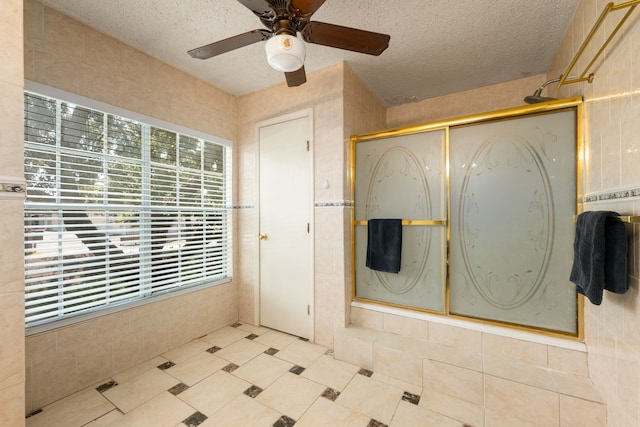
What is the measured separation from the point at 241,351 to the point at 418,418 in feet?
4.82

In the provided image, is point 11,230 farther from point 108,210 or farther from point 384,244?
point 384,244

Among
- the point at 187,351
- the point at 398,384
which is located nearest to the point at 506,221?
the point at 398,384

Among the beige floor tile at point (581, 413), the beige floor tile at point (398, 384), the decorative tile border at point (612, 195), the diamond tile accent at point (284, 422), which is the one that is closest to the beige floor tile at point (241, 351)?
the diamond tile accent at point (284, 422)

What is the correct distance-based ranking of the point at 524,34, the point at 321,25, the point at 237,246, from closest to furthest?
1. the point at 321,25
2. the point at 524,34
3. the point at 237,246

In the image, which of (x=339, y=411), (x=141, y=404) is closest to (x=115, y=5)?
(x=141, y=404)

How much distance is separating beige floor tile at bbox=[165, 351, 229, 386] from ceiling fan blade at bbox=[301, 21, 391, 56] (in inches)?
93.2

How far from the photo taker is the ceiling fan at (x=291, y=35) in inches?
47.1

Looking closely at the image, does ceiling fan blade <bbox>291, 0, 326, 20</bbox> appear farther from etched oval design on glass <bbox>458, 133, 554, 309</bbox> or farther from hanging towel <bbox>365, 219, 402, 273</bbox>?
hanging towel <bbox>365, 219, 402, 273</bbox>

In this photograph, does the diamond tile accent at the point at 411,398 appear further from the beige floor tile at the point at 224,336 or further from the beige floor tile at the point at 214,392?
the beige floor tile at the point at 224,336

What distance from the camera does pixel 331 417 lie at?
60.6 inches

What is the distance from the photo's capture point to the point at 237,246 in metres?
2.93

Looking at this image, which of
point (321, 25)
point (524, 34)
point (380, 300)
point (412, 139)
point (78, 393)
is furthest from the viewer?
point (380, 300)

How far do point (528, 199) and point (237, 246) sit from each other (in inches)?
104

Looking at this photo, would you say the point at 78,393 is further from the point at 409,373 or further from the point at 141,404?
→ the point at 409,373
